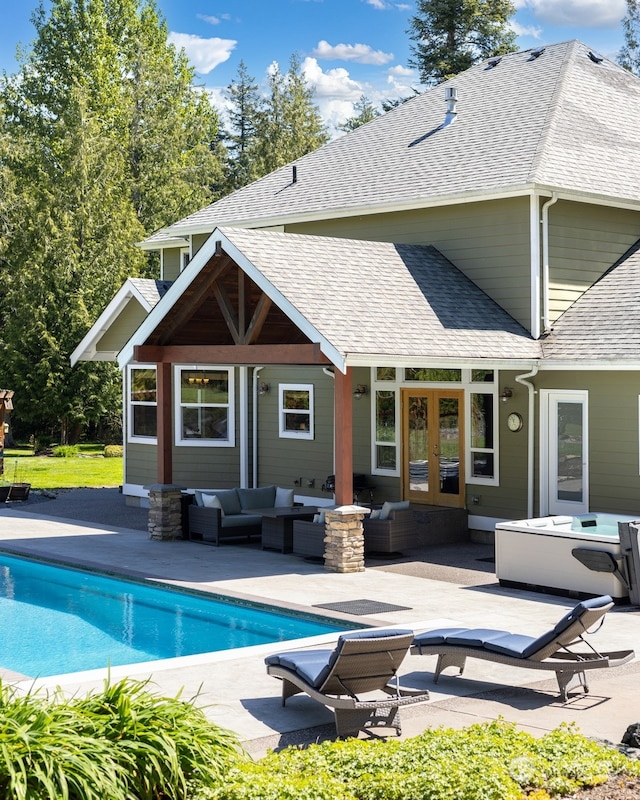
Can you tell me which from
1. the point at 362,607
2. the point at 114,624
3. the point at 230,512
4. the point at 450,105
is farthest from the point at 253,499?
the point at 450,105

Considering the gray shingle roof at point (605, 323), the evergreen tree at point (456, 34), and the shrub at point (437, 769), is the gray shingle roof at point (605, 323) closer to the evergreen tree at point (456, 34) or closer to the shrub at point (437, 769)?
the shrub at point (437, 769)

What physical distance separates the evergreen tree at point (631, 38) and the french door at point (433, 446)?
30.6m

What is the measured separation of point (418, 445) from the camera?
19781mm

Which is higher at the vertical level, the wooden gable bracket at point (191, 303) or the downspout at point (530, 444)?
the wooden gable bracket at point (191, 303)

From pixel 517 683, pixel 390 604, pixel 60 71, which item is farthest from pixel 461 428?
pixel 60 71

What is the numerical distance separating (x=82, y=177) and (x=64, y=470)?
494 inches

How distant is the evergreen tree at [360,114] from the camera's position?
61.5 meters

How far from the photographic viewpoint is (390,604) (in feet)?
44.8

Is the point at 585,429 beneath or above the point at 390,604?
above

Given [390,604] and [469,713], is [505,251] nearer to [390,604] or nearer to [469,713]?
[390,604]

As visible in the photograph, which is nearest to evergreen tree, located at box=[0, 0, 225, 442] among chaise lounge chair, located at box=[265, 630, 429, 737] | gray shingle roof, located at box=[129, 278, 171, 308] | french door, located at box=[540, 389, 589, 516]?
gray shingle roof, located at box=[129, 278, 171, 308]

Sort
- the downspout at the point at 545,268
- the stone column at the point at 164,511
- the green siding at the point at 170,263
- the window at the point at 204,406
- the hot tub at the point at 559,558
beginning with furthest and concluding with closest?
the green siding at the point at 170,263
the window at the point at 204,406
the stone column at the point at 164,511
the downspout at the point at 545,268
the hot tub at the point at 559,558

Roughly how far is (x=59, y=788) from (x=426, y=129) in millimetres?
18754

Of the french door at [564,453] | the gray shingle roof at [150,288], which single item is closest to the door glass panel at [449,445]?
the french door at [564,453]
